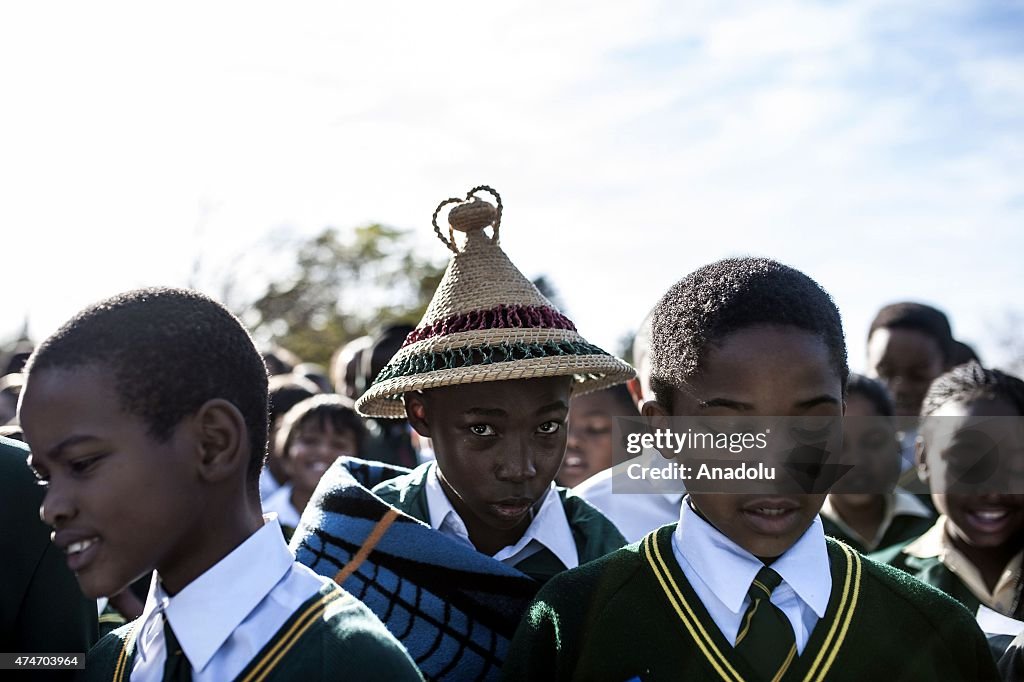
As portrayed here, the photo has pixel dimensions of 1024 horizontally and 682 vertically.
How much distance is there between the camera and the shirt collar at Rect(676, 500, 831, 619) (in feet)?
6.35

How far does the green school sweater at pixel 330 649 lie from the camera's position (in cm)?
161

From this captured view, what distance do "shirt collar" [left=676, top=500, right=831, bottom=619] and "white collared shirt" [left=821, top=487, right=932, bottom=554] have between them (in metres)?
2.53

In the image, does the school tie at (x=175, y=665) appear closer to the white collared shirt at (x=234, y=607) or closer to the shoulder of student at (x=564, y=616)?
the white collared shirt at (x=234, y=607)

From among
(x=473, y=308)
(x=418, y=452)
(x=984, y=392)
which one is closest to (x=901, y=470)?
(x=984, y=392)

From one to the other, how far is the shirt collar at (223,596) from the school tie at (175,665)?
A: 2 centimetres

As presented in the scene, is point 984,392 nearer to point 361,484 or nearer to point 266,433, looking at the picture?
point 361,484

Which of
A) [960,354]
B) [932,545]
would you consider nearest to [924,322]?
[960,354]

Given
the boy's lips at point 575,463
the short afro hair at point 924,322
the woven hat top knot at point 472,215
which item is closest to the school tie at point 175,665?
the woven hat top knot at point 472,215

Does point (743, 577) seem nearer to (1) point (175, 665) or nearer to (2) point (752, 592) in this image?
(2) point (752, 592)

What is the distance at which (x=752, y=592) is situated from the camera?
1944 millimetres

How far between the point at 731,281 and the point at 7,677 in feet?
5.55

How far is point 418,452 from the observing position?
18.7 ft

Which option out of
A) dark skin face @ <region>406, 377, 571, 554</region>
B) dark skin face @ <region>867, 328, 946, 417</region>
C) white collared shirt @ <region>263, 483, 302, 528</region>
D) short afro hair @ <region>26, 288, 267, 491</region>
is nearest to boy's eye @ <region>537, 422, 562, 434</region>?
dark skin face @ <region>406, 377, 571, 554</region>

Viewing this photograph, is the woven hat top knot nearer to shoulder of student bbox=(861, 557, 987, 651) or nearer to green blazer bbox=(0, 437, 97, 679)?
green blazer bbox=(0, 437, 97, 679)
